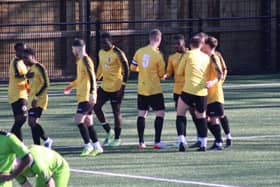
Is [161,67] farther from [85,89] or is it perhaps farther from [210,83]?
[85,89]

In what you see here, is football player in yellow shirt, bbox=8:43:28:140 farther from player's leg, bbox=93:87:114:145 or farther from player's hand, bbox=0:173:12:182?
player's hand, bbox=0:173:12:182

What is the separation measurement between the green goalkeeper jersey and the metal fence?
1800cm

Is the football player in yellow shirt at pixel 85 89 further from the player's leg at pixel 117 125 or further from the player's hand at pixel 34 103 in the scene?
the player's leg at pixel 117 125

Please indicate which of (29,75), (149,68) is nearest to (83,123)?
(29,75)

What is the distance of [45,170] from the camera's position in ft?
37.1

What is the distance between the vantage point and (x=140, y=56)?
17.3 m

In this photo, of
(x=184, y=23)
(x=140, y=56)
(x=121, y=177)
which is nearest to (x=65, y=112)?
(x=140, y=56)

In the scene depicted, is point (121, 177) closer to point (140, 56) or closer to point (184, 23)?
point (140, 56)

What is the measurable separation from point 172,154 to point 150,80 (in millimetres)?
1331

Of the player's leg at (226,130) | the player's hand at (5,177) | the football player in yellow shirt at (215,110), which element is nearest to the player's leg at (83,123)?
the football player in yellow shirt at (215,110)

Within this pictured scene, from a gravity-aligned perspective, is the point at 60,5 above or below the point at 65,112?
above

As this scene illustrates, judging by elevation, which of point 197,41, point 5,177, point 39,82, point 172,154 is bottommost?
point 172,154

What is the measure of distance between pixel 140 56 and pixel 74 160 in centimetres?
221

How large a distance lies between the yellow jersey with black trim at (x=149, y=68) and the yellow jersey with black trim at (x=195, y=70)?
0.51 m
